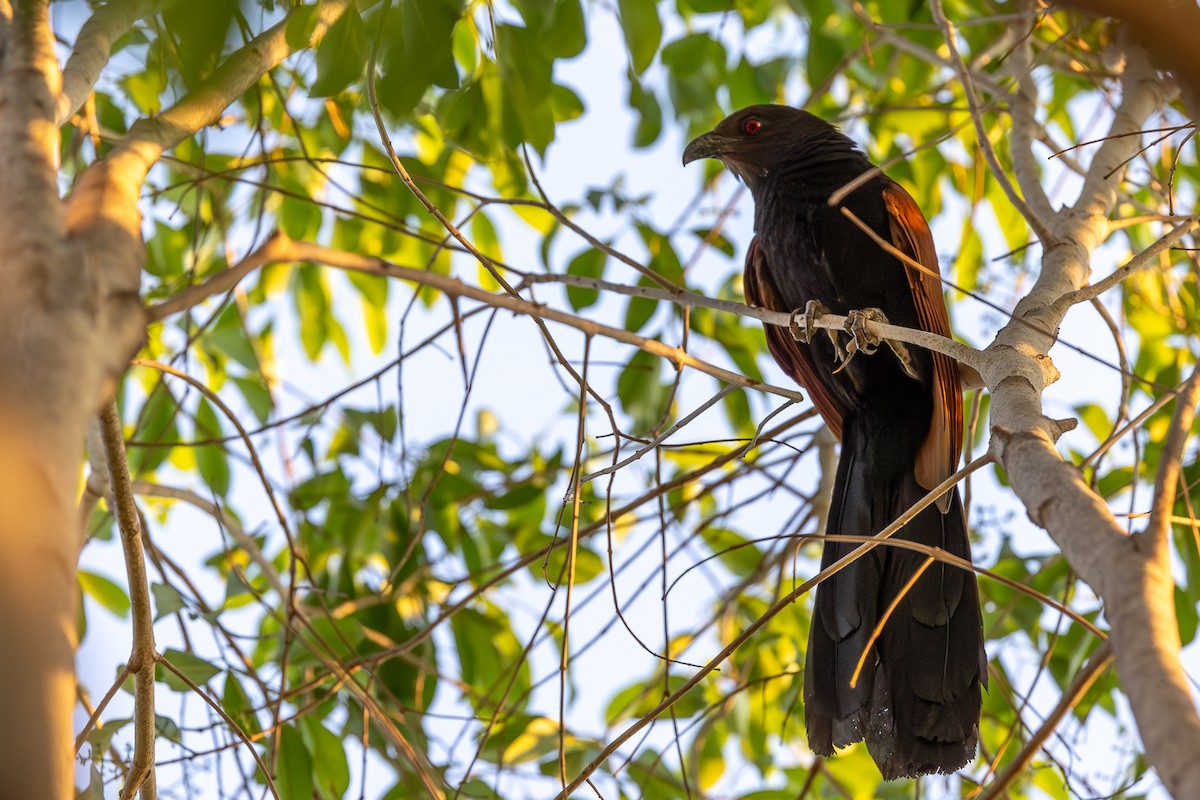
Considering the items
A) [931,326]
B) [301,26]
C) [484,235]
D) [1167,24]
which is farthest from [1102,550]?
[484,235]

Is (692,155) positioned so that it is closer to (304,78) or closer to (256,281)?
(304,78)

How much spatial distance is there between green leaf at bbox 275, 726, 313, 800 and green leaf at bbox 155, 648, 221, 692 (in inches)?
8.1

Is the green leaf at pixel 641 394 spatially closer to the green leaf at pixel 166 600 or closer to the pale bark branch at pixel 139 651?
the green leaf at pixel 166 600

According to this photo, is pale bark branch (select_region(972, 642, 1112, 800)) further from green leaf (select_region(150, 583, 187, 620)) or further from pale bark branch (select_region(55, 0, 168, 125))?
green leaf (select_region(150, 583, 187, 620))

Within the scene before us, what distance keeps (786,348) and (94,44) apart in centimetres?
184

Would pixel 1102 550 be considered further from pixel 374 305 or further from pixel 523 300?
pixel 374 305

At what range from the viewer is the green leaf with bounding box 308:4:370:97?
159 cm

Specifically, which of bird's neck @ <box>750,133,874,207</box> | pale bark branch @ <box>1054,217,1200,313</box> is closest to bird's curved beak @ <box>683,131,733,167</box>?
bird's neck @ <box>750,133,874,207</box>

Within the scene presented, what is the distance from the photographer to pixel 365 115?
2.99 meters

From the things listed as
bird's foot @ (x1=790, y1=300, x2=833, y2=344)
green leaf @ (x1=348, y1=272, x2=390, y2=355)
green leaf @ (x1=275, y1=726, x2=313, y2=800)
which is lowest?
green leaf @ (x1=275, y1=726, x2=313, y2=800)

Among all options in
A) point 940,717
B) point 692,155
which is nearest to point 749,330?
point 692,155

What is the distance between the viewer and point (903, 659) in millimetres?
1871

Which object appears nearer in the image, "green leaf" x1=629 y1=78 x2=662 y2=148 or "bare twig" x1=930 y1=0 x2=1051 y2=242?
"bare twig" x1=930 y1=0 x2=1051 y2=242

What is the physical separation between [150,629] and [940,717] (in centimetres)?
128
